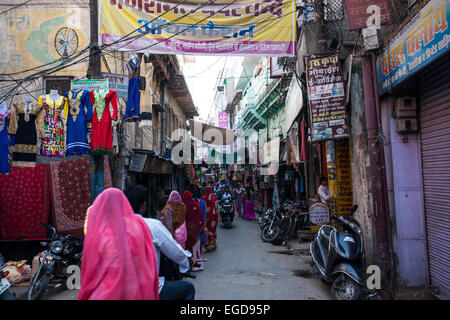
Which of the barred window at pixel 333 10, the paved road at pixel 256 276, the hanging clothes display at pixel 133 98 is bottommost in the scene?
the paved road at pixel 256 276

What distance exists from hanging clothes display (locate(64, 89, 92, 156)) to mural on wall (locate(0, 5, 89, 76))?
397 centimetres

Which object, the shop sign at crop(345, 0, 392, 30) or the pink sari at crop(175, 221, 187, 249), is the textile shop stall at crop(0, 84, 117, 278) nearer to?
the pink sari at crop(175, 221, 187, 249)

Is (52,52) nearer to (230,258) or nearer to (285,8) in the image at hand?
(285,8)

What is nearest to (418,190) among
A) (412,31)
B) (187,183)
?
(412,31)

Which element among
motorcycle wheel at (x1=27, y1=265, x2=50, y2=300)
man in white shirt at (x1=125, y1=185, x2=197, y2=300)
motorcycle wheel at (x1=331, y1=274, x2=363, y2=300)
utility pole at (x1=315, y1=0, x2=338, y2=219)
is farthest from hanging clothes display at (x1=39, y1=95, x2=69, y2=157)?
utility pole at (x1=315, y1=0, x2=338, y2=219)

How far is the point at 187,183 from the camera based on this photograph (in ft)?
78.3

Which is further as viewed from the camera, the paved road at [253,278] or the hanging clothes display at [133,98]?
the hanging clothes display at [133,98]

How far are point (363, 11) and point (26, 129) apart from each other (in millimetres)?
6894

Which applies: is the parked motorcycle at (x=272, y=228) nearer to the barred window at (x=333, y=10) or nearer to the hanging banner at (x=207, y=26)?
the hanging banner at (x=207, y=26)

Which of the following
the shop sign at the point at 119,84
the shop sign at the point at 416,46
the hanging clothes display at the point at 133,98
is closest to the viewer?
the shop sign at the point at 416,46

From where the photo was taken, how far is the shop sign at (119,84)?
7.51 metres

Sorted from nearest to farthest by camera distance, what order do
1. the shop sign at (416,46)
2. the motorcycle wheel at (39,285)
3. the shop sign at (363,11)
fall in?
1. the shop sign at (416,46)
2. the motorcycle wheel at (39,285)
3. the shop sign at (363,11)

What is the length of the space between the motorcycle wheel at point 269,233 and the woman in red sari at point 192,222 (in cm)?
347

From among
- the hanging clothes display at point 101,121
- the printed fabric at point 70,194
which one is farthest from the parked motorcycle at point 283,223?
the hanging clothes display at point 101,121
